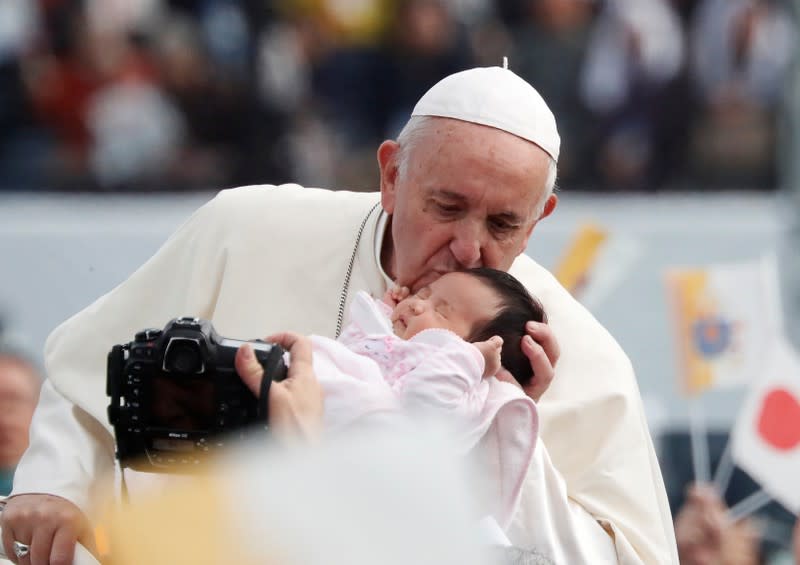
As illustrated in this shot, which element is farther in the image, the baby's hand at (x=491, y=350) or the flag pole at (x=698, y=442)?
the flag pole at (x=698, y=442)

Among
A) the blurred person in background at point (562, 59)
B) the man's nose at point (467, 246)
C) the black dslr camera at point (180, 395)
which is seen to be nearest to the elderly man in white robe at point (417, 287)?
the man's nose at point (467, 246)

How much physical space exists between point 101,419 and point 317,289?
0.56 metres

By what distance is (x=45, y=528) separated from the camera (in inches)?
143

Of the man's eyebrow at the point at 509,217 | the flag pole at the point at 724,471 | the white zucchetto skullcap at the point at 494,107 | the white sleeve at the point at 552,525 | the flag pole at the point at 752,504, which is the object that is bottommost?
the flag pole at the point at 752,504

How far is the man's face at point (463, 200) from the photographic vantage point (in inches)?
141

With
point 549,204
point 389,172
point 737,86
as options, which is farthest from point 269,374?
point 737,86

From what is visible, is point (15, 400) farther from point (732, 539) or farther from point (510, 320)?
point (510, 320)

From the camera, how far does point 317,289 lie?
4.04 m

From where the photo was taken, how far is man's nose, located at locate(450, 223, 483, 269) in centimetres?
355

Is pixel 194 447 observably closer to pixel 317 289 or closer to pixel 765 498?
pixel 317 289

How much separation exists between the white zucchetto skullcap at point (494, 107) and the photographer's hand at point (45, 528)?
112 cm

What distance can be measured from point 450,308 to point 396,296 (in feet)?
0.66

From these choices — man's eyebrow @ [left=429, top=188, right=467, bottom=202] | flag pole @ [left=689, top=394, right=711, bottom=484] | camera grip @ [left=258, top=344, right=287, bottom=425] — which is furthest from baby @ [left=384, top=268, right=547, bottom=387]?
flag pole @ [left=689, top=394, right=711, bottom=484]

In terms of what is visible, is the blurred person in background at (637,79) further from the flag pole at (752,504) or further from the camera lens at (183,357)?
the camera lens at (183,357)
